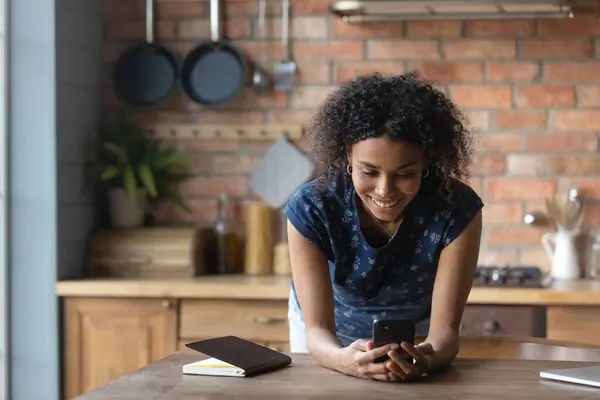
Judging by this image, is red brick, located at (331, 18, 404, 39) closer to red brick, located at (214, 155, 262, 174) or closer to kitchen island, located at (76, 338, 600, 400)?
red brick, located at (214, 155, 262, 174)

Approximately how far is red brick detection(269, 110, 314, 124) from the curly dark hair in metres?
1.55

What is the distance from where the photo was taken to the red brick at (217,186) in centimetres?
369

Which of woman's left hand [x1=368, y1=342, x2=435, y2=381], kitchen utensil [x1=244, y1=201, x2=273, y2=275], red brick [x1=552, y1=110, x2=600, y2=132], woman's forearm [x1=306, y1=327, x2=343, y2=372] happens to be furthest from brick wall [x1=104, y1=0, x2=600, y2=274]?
woman's left hand [x1=368, y1=342, x2=435, y2=381]

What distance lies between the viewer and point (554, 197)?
347 cm

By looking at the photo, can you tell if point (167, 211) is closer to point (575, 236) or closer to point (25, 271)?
point (25, 271)

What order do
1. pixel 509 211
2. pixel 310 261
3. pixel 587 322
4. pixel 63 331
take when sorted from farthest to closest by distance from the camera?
pixel 509 211 → pixel 63 331 → pixel 587 322 → pixel 310 261

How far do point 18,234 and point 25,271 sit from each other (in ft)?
0.42

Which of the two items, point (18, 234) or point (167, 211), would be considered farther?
point (167, 211)

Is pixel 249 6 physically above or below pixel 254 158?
above

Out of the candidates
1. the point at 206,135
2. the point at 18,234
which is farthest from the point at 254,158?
the point at 18,234

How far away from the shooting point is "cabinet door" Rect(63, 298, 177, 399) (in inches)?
127

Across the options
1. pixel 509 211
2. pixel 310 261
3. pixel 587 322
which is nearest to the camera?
pixel 310 261

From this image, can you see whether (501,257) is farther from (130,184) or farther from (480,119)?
(130,184)

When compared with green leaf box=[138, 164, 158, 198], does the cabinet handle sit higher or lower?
lower
